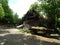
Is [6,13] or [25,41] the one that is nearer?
[25,41]

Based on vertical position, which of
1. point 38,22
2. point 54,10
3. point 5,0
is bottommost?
point 38,22

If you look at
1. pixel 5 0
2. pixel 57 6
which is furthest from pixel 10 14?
pixel 57 6

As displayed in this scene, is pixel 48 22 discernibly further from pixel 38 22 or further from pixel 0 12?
pixel 0 12

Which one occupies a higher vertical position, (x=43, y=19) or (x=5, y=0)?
(x=5, y=0)

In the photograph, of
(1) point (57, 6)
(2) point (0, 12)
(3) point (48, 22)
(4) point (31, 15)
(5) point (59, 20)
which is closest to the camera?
(1) point (57, 6)

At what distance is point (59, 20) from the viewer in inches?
1181

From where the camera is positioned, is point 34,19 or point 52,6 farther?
point 34,19

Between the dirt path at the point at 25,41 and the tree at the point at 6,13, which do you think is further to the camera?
the tree at the point at 6,13

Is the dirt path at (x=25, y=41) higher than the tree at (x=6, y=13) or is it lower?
lower

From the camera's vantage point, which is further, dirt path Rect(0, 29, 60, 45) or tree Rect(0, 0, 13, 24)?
tree Rect(0, 0, 13, 24)

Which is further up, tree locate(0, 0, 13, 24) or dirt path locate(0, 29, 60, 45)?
tree locate(0, 0, 13, 24)

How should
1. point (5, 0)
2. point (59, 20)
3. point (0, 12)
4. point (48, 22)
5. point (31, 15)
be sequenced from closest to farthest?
1. point (59, 20)
2. point (48, 22)
3. point (31, 15)
4. point (0, 12)
5. point (5, 0)

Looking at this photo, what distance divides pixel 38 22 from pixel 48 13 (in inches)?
359

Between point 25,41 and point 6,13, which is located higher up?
point 6,13
